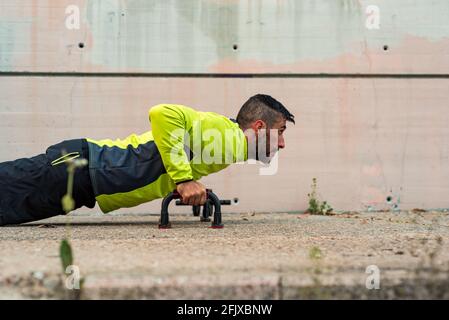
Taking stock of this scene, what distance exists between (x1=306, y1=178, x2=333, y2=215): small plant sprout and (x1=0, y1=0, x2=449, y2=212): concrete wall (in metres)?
0.05

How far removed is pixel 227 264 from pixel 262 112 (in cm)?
140

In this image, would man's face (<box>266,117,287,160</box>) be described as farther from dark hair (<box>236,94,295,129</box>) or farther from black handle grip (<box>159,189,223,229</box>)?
black handle grip (<box>159,189,223,229</box>)

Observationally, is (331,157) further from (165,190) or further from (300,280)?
(300,280)

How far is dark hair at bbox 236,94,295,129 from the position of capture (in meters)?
3.20

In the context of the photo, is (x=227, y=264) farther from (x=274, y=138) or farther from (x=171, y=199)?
(x=274, y=138)

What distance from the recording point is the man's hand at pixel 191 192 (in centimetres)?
288

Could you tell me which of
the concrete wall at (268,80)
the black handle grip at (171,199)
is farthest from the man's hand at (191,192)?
the concrete wall at (268,80)

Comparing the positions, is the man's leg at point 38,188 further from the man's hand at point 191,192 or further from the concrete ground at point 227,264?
the man's hand at point 191,192

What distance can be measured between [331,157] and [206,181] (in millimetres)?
775

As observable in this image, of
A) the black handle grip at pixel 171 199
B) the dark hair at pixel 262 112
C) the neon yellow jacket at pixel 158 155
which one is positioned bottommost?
the black handle grip at pixel 171 199

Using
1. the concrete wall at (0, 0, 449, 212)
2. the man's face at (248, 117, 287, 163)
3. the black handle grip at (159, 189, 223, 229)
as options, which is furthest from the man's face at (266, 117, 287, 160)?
the concrete wall at (0, 0, 449, 212)

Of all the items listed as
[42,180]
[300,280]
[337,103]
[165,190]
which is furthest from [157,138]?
[337,103]

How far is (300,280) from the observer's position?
68.3 inches

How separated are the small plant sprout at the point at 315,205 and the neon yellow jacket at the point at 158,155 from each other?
1.22m
